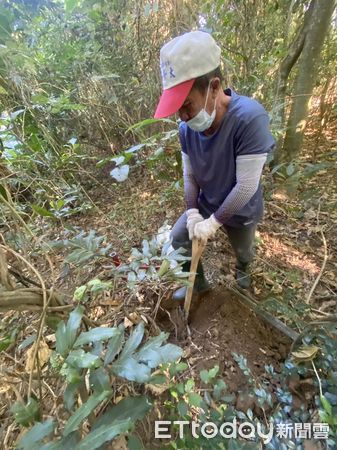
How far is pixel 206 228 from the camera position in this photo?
1458 mm

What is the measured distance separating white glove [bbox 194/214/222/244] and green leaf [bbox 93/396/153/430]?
89 centimetres

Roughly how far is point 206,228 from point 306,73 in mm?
1898

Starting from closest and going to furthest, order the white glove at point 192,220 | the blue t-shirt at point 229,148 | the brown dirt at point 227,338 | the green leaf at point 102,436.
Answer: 1. the green leaf at point 102,436
2. the blue t-shirt at point 229,148
3. the brown dirt at point 227,338
4. the white glove at point 192,220

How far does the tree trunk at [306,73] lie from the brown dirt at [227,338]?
1739mm

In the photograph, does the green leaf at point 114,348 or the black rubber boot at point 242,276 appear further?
the black rubber boot at point 242,276

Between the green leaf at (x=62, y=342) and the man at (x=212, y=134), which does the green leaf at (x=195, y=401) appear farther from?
the man at (x=212, y=134)

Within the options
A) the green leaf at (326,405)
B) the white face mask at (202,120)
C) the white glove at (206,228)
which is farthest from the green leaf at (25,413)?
the white face mask at (202,120)

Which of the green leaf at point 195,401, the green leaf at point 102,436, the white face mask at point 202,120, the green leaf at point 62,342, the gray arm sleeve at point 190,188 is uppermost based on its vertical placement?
the white face mask at point 202,120

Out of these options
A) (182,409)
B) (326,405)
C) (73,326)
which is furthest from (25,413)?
(326,405)

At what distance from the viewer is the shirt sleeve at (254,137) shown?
1.25 metres

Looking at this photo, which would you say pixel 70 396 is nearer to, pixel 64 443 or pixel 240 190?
Answer: pixel 64 443

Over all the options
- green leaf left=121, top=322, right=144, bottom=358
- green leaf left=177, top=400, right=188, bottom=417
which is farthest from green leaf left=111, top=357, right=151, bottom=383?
green leaf left=177, top=400, right=188, bottom=417

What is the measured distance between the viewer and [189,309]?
5.64ft

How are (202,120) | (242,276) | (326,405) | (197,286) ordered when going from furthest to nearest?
(242,276), (197,286), (202,120), (326,405)
